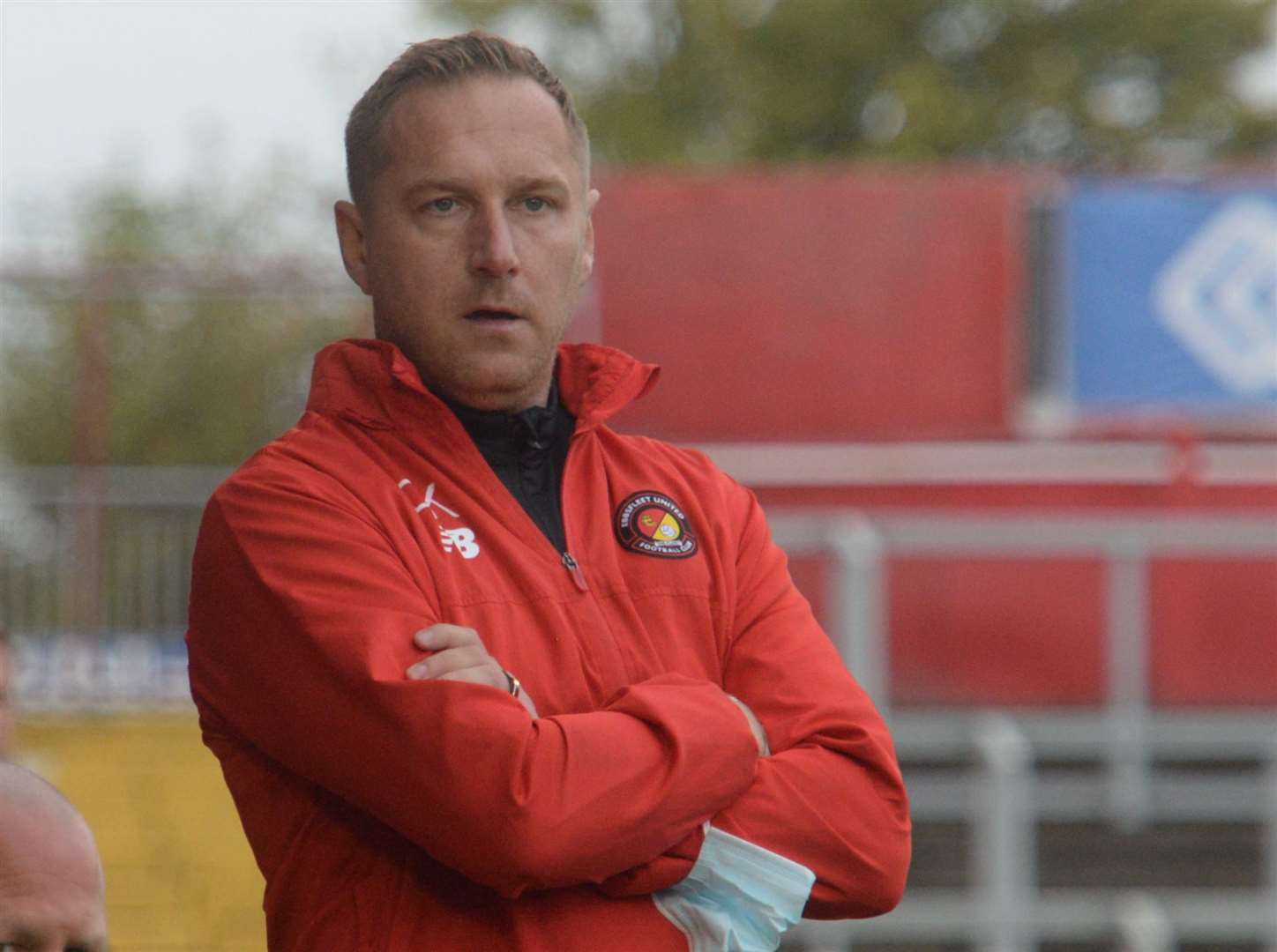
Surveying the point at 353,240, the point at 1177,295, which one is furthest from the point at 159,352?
the point at 353,240

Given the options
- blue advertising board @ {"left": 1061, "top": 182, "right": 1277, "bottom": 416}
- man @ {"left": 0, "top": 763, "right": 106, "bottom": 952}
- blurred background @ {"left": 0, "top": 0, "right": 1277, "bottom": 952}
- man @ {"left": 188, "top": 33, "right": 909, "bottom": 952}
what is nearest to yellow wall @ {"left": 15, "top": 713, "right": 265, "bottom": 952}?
blurred background @ {"left": 0, "top": 0, "right": 1277, "bottom": 952}

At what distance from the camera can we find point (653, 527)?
229cm

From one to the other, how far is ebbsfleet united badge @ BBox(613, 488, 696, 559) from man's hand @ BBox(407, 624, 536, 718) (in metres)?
0.25

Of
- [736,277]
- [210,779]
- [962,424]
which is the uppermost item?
[736,277]

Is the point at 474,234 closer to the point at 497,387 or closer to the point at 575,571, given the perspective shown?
the point at 497,387

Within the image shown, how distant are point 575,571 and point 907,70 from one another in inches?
1029

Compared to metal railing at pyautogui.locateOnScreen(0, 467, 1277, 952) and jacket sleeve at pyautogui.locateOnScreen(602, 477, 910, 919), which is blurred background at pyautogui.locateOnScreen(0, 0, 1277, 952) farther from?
jacket sleeve at pyautogui.locateOnScreen(602, 477, 910, 919)

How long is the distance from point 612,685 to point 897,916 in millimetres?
4676

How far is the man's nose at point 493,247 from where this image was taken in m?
2.20

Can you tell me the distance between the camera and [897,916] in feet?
A: 21.7

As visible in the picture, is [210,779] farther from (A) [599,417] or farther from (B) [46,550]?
(A) [599,417]

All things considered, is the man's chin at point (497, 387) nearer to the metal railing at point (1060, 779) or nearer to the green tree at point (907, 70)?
the metal railing at point (1060, 779)

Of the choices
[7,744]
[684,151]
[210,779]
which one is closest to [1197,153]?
[684,151]

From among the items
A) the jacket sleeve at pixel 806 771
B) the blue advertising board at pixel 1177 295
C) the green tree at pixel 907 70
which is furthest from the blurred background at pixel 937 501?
the green tree at pixel 907 70
